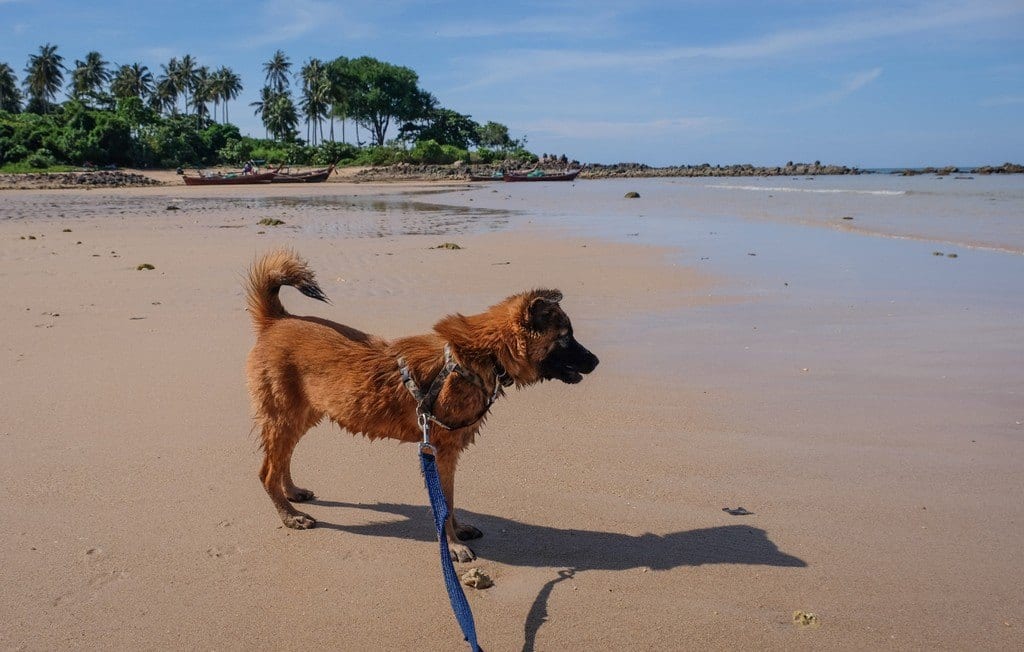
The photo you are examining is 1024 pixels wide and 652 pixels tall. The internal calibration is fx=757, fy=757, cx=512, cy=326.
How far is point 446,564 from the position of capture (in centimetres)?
330

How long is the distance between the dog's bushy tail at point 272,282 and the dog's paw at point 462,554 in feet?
5.61

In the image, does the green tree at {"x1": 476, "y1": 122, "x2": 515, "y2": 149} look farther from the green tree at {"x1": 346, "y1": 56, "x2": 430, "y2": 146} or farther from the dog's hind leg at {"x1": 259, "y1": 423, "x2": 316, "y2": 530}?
the dog's hind leg at {"x1": 259, "y1": 423, "x2": 316, "y2": 530}

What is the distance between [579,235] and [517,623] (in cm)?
1651

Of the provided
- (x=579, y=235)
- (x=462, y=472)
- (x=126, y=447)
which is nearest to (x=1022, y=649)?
(x=462, y=472)

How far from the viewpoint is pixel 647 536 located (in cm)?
423

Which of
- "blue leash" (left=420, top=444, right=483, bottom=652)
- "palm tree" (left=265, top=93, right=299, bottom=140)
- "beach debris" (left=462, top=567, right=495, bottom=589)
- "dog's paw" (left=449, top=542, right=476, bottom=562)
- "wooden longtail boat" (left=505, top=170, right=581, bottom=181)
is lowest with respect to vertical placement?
"dog's paw" (left=449, top=542, right=476, bottom=562)

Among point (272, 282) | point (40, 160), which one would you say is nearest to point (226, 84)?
point (40, 160)

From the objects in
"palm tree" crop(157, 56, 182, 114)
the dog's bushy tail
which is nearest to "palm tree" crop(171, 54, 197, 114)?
"palm tree" crop(157, 56, 182, 114)

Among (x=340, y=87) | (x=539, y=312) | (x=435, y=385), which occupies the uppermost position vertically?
(x=340, y=87)

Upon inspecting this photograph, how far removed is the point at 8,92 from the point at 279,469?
118m

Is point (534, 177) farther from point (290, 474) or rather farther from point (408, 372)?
point (408, 372)

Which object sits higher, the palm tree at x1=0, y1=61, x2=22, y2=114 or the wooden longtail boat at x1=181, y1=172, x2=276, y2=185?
the palm tree at x1=0, y1=61, x2=22, y2=114

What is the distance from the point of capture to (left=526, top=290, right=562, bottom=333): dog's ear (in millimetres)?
4172

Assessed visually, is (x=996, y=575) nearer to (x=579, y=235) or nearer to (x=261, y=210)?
(x=579, y=235)
